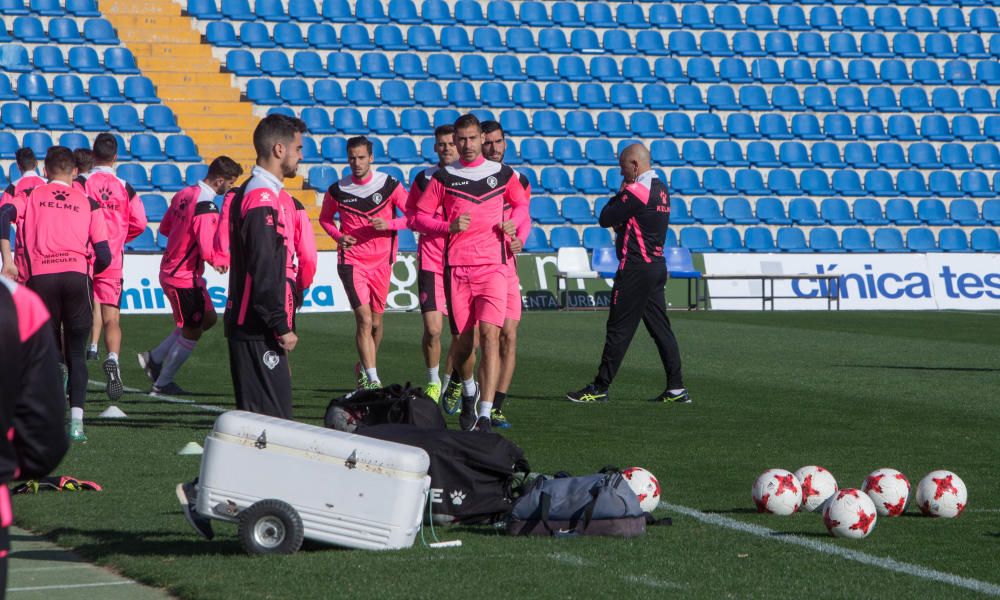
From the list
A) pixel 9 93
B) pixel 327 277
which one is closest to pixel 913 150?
pixel 327 277

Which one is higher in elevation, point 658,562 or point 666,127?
point 666,127

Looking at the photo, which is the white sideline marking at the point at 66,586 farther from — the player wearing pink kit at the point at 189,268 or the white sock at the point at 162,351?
the white sock at the point at 162,351

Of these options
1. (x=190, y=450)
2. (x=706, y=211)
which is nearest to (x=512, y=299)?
(x=190, y=450)

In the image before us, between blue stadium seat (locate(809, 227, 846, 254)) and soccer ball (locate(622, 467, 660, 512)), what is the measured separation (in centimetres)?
2372

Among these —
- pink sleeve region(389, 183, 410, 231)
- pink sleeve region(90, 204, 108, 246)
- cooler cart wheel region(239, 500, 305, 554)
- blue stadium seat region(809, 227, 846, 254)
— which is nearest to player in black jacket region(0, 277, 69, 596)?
cooler cart wheel region(239, 500, 305, 554)

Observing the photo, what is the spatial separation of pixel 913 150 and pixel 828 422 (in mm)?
22498

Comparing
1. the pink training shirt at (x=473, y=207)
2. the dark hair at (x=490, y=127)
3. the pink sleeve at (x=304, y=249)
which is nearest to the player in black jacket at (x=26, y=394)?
the pink sleeve at (x=304, y=249)

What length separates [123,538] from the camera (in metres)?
6.43

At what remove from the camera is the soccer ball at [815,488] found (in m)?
7.18

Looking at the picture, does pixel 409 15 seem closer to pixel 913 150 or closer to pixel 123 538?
pixel 913 150

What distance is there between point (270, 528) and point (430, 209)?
5.01 m

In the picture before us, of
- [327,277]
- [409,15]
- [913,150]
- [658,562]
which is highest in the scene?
[409,15]

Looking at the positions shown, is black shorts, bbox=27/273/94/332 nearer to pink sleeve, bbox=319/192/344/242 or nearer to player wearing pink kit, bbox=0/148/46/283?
player wearing pink kit, bbox=0/148/46/283

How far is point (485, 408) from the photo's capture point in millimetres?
9953
